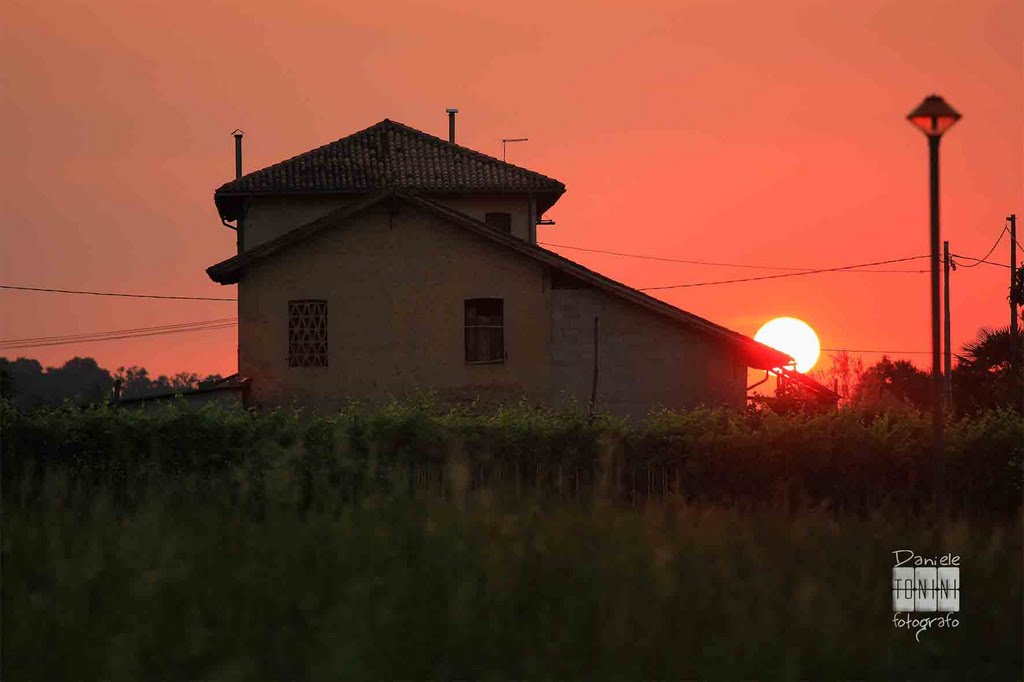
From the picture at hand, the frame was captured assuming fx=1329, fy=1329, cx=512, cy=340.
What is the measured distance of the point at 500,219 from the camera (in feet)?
137

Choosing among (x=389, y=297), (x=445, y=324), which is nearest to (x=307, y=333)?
(x=389, y=297)

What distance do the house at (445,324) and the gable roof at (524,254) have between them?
0.16 feet

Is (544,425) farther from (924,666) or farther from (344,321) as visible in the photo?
(344,321)

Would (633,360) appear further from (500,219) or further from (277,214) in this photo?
(277,214)

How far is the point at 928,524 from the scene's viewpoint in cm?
1396

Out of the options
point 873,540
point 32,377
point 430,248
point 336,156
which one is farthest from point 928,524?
point 32,377

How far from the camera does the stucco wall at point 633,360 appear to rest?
106 feet

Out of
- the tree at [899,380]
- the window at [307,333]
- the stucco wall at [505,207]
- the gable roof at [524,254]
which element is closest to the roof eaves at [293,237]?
the gable roof at [524,254]

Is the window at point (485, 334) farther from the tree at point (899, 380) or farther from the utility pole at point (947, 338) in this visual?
the tree at point (899, 380)

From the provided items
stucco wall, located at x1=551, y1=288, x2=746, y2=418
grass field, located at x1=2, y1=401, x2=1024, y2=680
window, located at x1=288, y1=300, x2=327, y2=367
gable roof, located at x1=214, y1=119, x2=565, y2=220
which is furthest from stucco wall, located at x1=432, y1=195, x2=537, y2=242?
grass field, located at x1=2, y1=401, x2=1024, y2=680

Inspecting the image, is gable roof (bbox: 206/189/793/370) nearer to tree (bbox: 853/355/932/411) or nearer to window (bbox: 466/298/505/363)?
window (bbox: 466/298/505/363)

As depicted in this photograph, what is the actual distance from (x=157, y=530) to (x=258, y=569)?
0.95m

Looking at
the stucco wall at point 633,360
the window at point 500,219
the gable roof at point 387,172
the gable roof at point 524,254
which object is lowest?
the stucco wall at point 633,360

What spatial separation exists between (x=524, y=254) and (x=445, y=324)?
8.59ft
